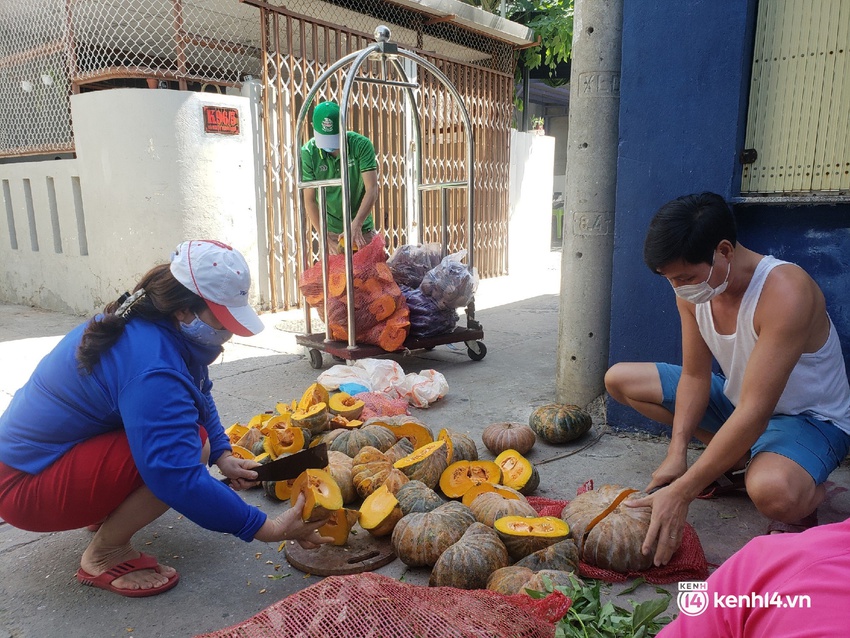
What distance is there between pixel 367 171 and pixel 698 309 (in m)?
3.40

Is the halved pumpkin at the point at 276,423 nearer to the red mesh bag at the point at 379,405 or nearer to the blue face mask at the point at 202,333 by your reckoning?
the red mesh bag at the point at 379,405

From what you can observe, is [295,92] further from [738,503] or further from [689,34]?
[738,503]

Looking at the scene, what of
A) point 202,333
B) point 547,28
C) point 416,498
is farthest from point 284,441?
point 547,28

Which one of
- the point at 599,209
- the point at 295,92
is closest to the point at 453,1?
the point at 295,92

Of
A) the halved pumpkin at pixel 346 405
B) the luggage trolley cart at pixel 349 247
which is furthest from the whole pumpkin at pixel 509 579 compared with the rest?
the luggage trolley cart at pixel 349 247

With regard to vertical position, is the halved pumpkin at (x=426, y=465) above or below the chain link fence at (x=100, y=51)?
below

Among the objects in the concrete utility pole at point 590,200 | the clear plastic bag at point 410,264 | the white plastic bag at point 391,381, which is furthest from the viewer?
the clear plastic bag at point 410,264

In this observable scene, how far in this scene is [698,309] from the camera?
105 inches

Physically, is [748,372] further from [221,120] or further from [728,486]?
[221,120]

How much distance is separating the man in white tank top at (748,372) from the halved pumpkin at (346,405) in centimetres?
166

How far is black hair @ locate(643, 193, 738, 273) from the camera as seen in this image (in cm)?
223

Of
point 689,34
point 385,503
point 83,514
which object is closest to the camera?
point 83,514

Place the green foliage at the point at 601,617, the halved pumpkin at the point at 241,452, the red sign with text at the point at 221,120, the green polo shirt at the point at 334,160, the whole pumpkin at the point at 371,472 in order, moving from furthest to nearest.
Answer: the red sign with text at the point at 221,120 < the green polo shirt at the point at 334,160 < the halved pumpkin at the point at 241,452 < the whole pumpkin at the point at 371,472 < the green foliage at the point at 601,617

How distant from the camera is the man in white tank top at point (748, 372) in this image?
2207 millimetres
